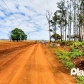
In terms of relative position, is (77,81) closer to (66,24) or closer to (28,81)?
(28,81)

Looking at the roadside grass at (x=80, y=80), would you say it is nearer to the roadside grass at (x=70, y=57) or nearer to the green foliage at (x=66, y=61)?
→ the roadside grass at (x=70, y=57)

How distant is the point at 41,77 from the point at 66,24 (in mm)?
57911

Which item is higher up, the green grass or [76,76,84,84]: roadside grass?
the green grass

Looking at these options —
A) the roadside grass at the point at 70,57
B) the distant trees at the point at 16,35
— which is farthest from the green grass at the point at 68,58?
the distant trees at the point at 16,35

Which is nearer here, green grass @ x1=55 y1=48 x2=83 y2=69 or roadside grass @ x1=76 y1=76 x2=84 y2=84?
roadside grass @ x1=76 y1=76 x2=84 y2=84

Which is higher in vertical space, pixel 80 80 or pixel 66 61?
pixel 66 61

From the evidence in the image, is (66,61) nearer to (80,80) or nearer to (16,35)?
(80,80)

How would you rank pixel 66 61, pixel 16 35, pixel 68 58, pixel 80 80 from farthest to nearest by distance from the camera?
pixel 16 35 → pixel 68 58 → pixel 66 61 → pixel 80 80

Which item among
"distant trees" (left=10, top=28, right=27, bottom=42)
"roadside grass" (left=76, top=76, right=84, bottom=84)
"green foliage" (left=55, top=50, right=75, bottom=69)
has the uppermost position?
"distant trees" (left=10, top=28, right=27, bottom=42)

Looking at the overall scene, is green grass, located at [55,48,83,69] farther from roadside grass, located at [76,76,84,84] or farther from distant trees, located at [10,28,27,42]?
distant trees, located at [10,28,27,42]

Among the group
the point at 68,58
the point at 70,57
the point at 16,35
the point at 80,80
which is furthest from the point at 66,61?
the point at 16,35

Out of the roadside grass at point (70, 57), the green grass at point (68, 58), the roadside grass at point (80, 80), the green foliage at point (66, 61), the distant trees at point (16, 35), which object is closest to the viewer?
the roadside grass at point (80, 80)

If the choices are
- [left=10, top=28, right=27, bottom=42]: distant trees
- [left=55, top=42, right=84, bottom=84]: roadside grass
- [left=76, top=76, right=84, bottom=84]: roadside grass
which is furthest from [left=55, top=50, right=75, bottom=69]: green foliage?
[left=10, top=28, right=27, bottom=42]: distant trees

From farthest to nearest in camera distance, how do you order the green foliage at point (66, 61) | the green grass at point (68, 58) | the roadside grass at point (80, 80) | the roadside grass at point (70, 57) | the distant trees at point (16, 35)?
1. the distant trees at point (16, 35)
2. the green grass at point (68, 58)
3. the green foliage at point (66, 61)
4. the roadside grass at point (70, 57)
5. the roadside grass at point (80, 80)
